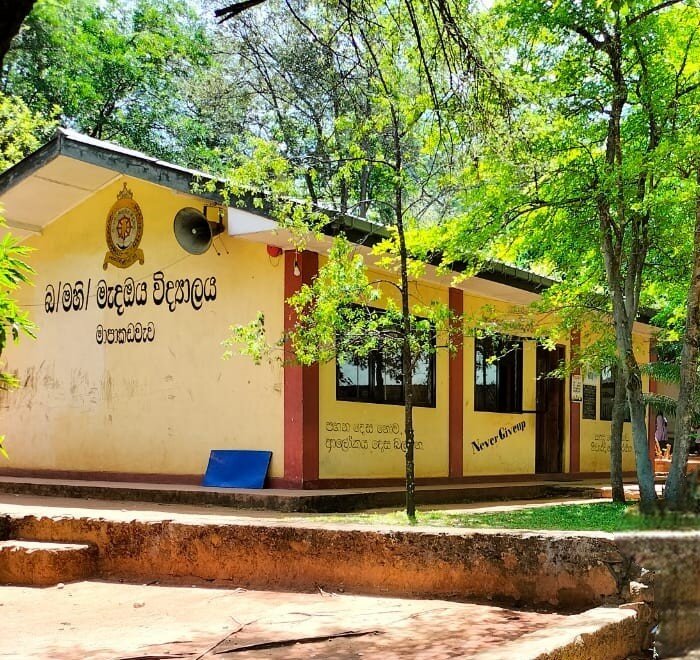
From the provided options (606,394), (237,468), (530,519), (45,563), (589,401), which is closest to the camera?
(45,563)

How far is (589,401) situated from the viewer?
1524cm

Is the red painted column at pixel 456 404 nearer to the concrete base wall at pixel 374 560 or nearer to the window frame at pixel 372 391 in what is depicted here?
the window frame at pixel 372 391

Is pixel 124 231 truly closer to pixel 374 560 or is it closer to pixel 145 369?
pixel 145 369

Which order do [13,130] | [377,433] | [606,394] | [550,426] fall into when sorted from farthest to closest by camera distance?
[13,130] < [606,394] < [550,426] < [377,433]

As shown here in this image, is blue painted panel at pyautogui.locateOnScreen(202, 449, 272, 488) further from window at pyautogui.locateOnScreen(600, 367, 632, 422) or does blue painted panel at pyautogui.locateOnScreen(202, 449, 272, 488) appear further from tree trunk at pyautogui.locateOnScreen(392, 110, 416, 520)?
window at pyautogui.locateOnScreen(600, 367, 632, 422)

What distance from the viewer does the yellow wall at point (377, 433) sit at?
9.97m

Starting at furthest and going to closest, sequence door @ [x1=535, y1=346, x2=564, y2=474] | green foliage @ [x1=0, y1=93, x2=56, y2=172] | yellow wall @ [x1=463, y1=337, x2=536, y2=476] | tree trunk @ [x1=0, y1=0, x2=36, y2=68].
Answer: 1. green foliage @ [x1=0, y1=93, x2=56, y2=172]
2. door @ [x1=535, y1=346, x2=564, y2=474]
3. yellow wall @ [x1=463, y1=337, x2=536, y2=476]
4. tree trunk @ [x1=0, y1=0, x2=36, y2=68]

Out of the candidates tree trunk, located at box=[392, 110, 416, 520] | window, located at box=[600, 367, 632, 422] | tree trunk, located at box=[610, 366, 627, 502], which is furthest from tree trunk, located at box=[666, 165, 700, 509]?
window, located at box=[600, 367, 632, 422]

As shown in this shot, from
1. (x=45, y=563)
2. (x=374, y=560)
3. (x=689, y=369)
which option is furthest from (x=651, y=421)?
(x=45, y=563)

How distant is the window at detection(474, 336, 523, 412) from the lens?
12.8 m

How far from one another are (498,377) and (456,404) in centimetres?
154

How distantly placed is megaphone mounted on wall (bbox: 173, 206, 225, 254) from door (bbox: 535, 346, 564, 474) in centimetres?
687

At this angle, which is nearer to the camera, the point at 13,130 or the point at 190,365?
the point at 190,365

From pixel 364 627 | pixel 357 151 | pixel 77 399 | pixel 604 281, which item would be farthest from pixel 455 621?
pixel 77 399
